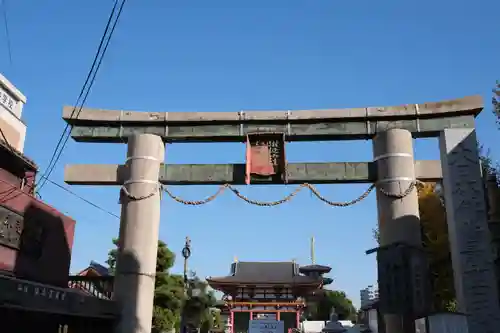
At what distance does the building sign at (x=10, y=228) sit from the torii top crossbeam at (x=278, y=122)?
11.2ft

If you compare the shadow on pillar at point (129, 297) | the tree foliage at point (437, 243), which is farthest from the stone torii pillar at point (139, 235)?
the tree foliage at point (437, 243)

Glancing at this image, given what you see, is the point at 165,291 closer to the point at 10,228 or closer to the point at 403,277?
the point at 10,228

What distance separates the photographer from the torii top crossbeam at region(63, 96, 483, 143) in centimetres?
1412

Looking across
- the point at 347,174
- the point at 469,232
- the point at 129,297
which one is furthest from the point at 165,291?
the point at 469,232

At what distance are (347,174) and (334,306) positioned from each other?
185 ft

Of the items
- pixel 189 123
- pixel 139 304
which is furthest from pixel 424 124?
pixel 139 304

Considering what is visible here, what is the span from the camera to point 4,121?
50.1 ft

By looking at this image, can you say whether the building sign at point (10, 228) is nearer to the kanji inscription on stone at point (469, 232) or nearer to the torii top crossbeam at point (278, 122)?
the torii top crossbeam at point (278, 122)

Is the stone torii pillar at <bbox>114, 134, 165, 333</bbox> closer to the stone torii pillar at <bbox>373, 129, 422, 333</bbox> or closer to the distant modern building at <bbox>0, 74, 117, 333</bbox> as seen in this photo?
the distant modern building at <bbox>0, 74, 117, 333</bbox>

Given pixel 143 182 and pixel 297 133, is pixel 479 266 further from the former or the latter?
pixel 143 182

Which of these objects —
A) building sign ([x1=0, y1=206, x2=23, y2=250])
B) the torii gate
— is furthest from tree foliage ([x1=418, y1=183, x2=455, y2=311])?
building sign ([x1=0, y1=206, x2=23, y2=250])

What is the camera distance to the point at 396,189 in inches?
531

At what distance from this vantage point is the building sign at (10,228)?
1181cm

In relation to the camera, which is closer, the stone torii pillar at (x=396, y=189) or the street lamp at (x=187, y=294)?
the stone torii pillar at (x=396, y=189)
